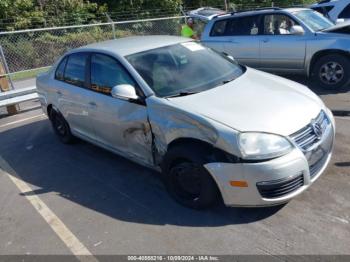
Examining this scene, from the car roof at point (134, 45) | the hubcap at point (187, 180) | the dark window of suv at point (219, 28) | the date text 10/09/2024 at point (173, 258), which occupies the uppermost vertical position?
the car roof at point (134, 45)

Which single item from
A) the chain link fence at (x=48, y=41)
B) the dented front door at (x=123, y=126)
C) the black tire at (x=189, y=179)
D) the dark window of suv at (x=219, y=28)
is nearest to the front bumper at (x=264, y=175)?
the black tire at (x=189, y=179)

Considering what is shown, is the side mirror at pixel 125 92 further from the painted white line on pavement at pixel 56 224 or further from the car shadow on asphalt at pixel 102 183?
the painted white line on pavement at pixel 56 224

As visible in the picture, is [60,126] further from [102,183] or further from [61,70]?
[102,183]

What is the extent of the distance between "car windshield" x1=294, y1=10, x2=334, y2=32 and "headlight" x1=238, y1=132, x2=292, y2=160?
5.35m

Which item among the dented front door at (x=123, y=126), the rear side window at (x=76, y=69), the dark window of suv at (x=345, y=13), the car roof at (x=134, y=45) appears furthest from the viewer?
the dark window of suv at (x=345, y=13)

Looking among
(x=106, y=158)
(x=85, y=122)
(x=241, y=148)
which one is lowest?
(x=106, y=158)

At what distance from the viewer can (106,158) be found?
18.9 ft

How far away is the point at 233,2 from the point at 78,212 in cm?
2399

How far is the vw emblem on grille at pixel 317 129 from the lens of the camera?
3.80m

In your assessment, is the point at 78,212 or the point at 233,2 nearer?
the point at 78,212

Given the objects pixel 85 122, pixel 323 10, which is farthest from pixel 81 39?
pixel 85 122

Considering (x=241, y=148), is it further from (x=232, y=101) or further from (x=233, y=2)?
(x=233, y=2)

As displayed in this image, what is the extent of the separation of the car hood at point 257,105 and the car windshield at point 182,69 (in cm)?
21

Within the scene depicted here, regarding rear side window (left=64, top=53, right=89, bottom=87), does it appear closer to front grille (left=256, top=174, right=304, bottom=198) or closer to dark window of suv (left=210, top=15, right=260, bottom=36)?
front grille (left=256, top=174, right=304, bottom=198)
